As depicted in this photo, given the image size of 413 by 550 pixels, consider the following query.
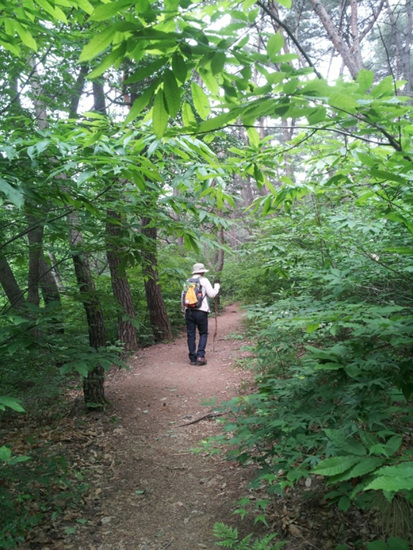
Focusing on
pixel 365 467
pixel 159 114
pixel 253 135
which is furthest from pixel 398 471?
pixel 253 135

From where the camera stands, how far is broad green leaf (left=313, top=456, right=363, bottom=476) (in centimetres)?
122

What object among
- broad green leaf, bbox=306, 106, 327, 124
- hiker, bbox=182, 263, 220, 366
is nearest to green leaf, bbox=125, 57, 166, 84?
broad green leaf, bbox=306, 106, 327, 124

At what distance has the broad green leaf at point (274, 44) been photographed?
1.33 m

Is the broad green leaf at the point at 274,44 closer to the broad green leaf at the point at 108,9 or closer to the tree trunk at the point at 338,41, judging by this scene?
the broad green leaf at the point at 108,9

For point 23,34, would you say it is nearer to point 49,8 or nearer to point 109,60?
point 49,8

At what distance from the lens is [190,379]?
22.6 feet

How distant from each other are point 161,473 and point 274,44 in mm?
4258

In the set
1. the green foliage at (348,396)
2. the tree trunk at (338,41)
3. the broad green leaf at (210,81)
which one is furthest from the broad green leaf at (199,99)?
the tree trunk at (338,41)

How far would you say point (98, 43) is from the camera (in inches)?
49.4

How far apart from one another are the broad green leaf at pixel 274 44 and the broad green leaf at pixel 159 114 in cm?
46

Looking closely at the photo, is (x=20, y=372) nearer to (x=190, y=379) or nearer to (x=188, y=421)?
(x=188, y=421)

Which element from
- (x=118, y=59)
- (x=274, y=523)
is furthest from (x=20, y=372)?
(x=118, y=59)

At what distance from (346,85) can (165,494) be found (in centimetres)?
394

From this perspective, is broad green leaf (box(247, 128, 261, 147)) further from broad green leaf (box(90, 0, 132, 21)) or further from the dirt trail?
the dirt trail
